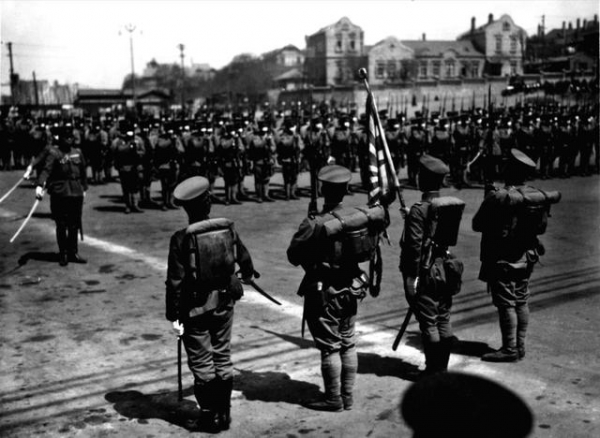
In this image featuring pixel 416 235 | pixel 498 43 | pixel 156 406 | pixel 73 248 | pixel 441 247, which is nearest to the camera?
pixel 156 406

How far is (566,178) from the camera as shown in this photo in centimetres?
2073

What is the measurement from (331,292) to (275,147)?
12.3 m

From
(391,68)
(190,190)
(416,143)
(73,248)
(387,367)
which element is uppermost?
(391,68)

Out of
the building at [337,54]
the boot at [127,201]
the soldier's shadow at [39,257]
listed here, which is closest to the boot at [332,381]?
the soldier's shadow at [39,257]

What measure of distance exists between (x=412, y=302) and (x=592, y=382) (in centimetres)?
169

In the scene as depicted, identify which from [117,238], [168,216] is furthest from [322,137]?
[117,238]

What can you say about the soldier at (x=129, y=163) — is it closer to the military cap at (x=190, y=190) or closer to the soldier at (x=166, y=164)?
the soldier at (x=166, y=164)

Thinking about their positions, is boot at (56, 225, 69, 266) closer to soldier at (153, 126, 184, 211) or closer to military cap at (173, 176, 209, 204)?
soldier at (153, 126, 184, 211)

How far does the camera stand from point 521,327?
20.5ft

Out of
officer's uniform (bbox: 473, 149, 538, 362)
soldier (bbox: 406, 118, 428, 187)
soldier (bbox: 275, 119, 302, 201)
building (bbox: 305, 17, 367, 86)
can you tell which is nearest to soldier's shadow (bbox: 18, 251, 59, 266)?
soldier (bbox: 275, 119, 302, 201)

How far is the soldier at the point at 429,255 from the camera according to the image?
18.5 ft

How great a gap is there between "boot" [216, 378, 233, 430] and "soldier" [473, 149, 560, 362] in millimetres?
2615

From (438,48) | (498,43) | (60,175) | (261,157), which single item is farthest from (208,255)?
(498,43)

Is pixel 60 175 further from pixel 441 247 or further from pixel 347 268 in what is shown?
pixel 441 247
